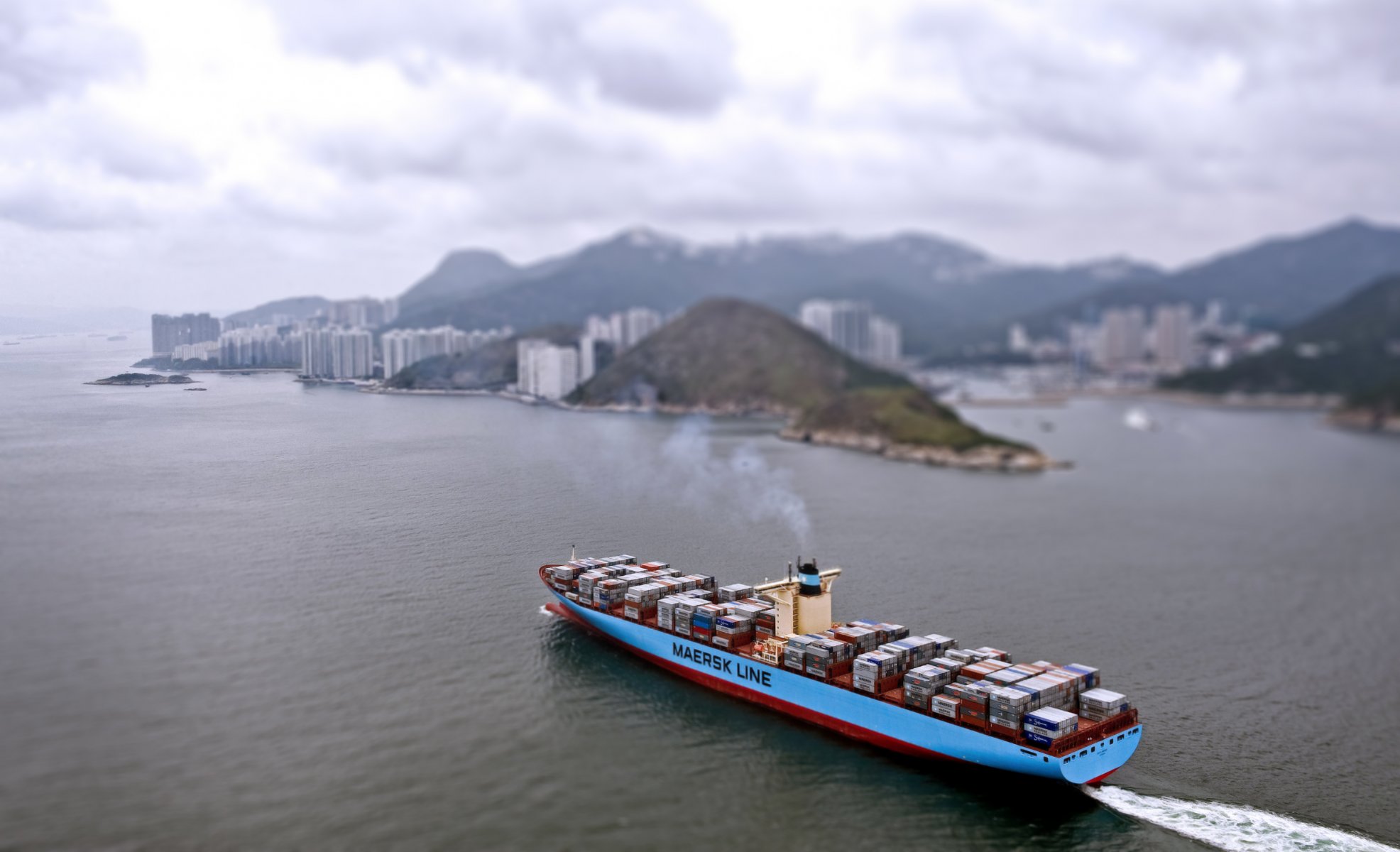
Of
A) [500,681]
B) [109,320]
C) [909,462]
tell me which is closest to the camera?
[500,681]

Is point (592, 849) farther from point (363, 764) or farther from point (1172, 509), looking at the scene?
point (1172, 509)

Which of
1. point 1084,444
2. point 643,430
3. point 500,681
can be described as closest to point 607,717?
point 500,681

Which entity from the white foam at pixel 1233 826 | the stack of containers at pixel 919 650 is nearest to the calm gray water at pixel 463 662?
the white foam at pixel 1233 826

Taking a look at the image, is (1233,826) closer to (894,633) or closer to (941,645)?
(941,645)

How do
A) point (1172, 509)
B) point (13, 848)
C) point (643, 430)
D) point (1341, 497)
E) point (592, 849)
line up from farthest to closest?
point (1341, 497)
point (1172, 509)
point (643, 430)
point (592, 849)
point (13, 848)

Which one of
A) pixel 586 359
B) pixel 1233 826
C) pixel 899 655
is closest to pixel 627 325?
pixel 586 359

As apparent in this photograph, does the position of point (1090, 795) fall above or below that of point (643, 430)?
below

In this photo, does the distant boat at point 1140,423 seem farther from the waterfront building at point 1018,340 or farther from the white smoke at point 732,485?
the waterfront building at point 1018,340

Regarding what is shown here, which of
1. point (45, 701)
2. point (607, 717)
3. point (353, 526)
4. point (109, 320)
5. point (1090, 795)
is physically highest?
point (109, 320)
